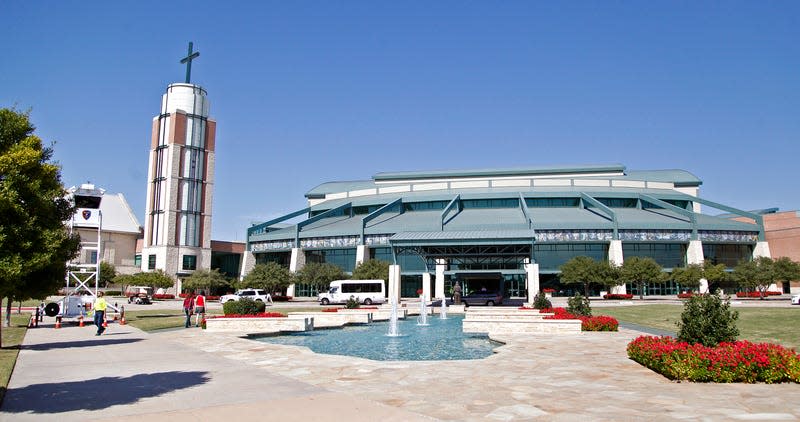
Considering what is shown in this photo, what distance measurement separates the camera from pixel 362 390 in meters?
10.3

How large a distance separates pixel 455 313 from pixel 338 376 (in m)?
29.6

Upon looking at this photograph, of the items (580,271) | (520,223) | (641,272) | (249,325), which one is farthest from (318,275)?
Answer: (249,325)

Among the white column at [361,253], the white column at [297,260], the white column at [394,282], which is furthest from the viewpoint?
the white column at [297,260]

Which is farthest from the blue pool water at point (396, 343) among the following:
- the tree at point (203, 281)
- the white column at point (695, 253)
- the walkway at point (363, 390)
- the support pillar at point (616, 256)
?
the white column at point (695, 253)

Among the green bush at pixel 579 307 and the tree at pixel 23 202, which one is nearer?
the tree at pixel 23 202

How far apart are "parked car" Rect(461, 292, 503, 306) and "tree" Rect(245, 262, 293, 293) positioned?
29135mm

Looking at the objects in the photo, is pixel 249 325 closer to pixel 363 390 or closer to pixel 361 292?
pixel 363 390

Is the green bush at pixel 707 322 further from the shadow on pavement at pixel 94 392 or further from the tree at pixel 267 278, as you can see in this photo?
the tree at pixel 267 278

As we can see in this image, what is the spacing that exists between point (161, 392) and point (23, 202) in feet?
28.0

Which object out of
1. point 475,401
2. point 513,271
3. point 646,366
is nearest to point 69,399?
point 475,401

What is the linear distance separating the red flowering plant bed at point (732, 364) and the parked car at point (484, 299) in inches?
1409

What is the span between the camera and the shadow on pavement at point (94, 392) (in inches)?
357

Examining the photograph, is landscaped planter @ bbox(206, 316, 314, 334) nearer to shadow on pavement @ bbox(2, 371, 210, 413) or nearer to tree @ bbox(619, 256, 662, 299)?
shadow on pavement @ bbox(2, 371, 210, 413)

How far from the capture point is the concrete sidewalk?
8406 millimetres
